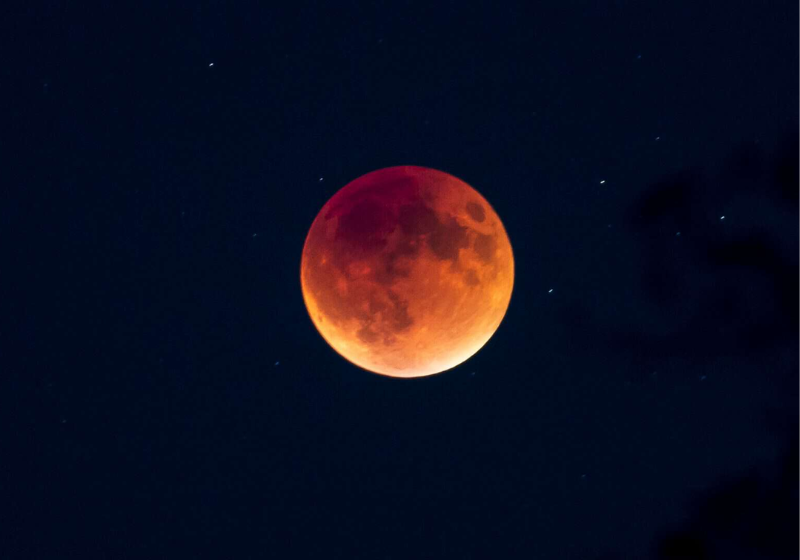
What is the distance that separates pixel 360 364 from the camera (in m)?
15.8

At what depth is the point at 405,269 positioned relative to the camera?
13898mm

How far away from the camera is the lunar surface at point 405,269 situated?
45.8ft

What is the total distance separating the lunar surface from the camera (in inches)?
550

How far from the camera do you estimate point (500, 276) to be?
15.4 metres

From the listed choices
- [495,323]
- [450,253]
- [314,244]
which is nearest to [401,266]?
[450,253]

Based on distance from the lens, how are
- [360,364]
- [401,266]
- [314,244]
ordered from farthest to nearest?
[360,364]
[314,244]
[401,266]

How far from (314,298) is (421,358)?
268cm

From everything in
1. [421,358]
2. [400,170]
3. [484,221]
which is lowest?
[421,358]

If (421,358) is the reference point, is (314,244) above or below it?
above

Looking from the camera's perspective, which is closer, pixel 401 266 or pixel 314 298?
pixel 401 266

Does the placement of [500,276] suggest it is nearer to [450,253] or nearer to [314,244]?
[450,253]

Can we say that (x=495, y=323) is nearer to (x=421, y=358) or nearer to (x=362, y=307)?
(x=421, y=358)

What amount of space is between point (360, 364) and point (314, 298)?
1.91 meters

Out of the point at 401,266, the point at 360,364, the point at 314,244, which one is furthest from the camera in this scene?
the point at 360,364
